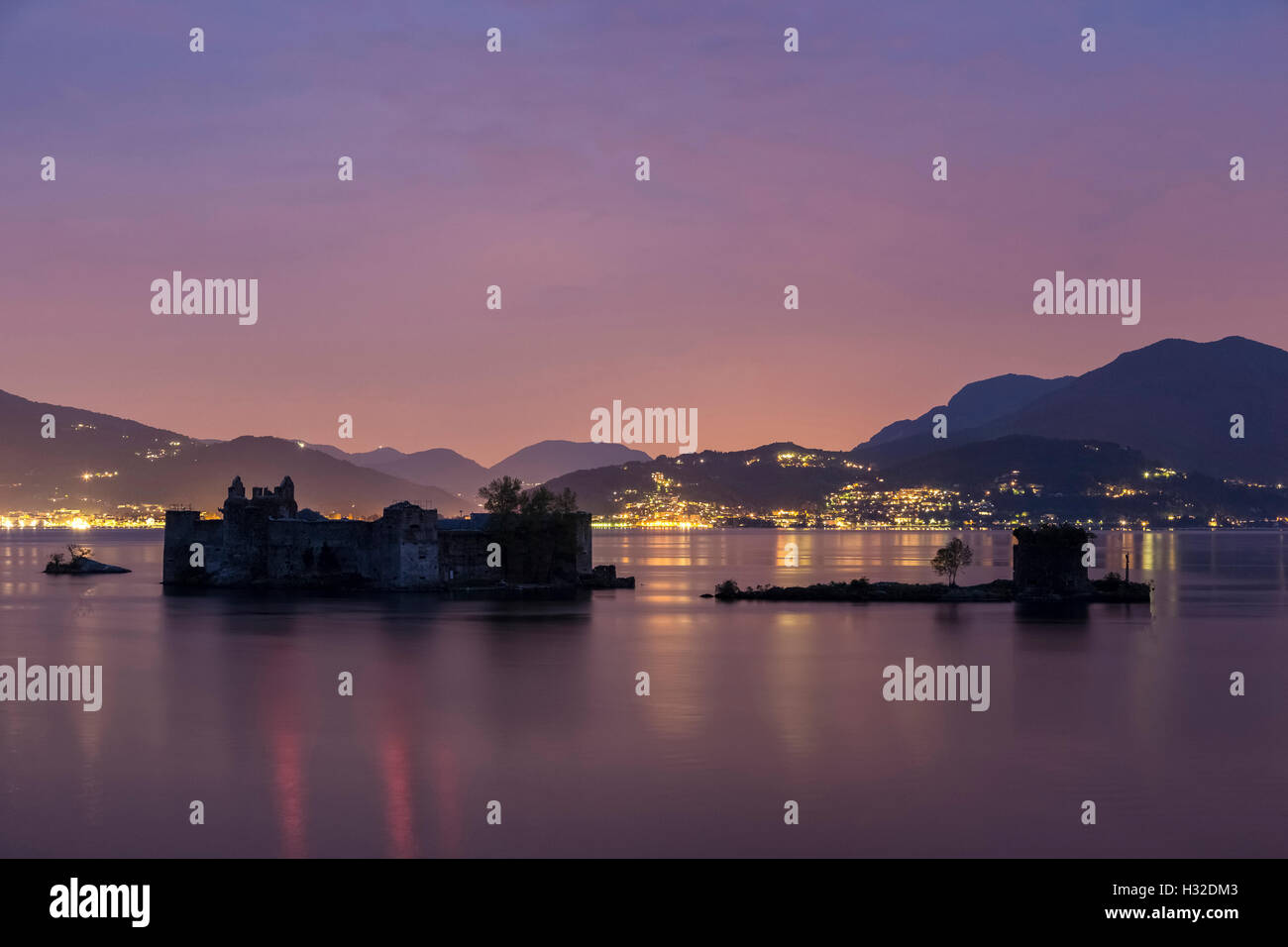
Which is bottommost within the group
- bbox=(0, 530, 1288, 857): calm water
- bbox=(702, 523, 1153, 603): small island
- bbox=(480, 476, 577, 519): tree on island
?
bbox=(0, 530, 1288, 857): calm water

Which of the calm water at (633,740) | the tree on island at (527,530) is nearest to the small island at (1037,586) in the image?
the calm water at (633,740)

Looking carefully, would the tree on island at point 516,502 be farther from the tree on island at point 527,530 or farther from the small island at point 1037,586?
the small island at point 1037,586

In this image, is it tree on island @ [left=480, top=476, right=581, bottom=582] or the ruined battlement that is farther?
tree on island @ [left=480, top=476, right=581, bottom=582]

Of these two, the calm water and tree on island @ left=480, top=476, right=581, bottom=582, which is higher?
tree on island @ left=480, top=476, right=581, bottom=582

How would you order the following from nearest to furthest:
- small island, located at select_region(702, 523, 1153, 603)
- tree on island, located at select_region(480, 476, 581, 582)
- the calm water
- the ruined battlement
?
the calm water, small island, located at select_region(702, 523, 1153, 603), the ruined battlement, tree on island, located at select_region(480, 476, 581, 582)

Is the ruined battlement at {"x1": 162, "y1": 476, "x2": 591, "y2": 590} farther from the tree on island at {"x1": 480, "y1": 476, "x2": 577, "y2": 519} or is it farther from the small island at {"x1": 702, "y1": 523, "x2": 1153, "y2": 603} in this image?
the small island at {"x1": 702, "y1": 523, "x2": 1153, "y2": 603}

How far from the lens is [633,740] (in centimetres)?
2797

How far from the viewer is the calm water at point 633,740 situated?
2044cm

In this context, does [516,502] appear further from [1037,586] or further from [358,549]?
[1037,586]

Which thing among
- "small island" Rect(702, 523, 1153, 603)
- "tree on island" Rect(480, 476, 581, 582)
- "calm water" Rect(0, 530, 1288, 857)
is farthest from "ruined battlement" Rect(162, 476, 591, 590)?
"small island" Rect(702, 523, 1153, 603)

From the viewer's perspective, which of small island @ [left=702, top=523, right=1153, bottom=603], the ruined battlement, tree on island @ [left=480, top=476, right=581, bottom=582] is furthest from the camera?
tree on island @ [left=480, top=476, right=581, bottom=582]

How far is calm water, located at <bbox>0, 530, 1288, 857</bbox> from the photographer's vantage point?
20.4 metres
